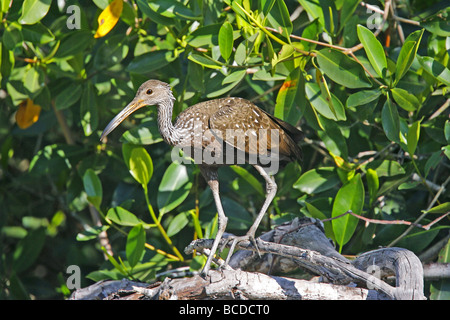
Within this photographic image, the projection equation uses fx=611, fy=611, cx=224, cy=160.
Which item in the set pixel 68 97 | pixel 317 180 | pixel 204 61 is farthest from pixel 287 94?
pixel 68 97

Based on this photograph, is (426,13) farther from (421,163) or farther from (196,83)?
(196,83)

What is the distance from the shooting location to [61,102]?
435cm

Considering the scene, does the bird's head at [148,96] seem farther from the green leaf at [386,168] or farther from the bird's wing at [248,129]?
the green leaf at [386,168]

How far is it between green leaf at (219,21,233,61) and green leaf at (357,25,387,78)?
30.4 inches

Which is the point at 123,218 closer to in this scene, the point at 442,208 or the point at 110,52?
the point at 110,52

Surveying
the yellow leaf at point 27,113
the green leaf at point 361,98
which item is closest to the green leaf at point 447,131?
the green leaf at point 361,98

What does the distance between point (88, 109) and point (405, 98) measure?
216cm

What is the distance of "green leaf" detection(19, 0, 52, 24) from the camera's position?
378 cm

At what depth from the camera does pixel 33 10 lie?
150 inches

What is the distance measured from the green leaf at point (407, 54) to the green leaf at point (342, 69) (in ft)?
0.62

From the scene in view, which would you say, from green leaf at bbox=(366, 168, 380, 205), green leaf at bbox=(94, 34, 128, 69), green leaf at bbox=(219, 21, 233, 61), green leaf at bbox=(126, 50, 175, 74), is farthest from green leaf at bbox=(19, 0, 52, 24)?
green leaf at bbox=(366, 168, 380, 205)

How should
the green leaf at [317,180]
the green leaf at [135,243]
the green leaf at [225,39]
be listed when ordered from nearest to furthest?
the green leaf at [225,39], the green leaf at [135,243], the green leaf at [317,180]

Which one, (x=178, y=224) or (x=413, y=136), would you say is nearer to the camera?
(x=413, y=136)

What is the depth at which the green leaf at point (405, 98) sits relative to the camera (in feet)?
12.1
